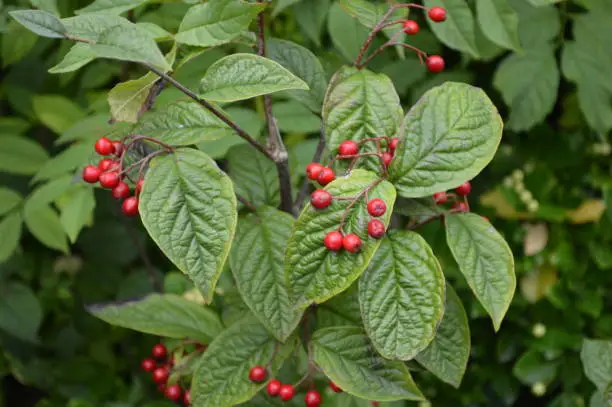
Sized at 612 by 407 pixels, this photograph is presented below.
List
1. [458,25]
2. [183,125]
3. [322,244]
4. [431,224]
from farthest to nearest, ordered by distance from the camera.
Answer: [431,224], [458,25], [183,125], [322,244]

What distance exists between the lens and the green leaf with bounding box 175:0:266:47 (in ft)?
3.09

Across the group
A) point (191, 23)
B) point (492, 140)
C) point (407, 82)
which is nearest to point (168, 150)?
point (191, 23)

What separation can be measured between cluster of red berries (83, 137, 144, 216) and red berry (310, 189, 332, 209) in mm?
210

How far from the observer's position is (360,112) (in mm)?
981

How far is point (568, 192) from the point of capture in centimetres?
211

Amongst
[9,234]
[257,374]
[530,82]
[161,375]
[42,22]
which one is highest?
[42,22]

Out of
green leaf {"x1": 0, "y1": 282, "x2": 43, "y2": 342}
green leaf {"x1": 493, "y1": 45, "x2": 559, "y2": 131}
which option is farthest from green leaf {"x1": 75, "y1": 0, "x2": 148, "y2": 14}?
green leaf {"x1": 0, "y1": 282, "x2": 43, "y2": 342}

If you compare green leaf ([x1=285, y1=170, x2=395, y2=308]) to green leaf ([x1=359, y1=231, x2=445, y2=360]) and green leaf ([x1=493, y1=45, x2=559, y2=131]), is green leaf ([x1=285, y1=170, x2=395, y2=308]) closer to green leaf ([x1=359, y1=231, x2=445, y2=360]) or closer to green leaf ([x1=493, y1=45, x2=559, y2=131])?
green leaf ([x1=359, y1=231, x2=445, y2=360])

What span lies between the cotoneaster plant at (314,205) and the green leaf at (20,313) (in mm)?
1157

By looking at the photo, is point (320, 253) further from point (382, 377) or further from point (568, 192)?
point (568, 192)

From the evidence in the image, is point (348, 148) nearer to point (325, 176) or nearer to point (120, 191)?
point (325, 176)

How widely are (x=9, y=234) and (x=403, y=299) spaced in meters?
1.23

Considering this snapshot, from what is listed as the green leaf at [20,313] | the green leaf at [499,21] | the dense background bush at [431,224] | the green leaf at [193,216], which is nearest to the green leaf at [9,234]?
the dense background bush at [431,224]

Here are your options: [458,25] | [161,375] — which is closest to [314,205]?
[161,375]
